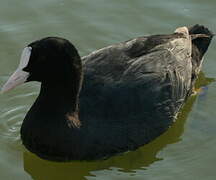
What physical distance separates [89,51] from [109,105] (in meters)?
1.93

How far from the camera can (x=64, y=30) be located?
9719mm

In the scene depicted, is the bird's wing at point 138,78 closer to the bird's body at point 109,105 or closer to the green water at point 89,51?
the bird's body at point 109,105

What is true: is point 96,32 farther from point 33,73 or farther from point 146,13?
point 33,73

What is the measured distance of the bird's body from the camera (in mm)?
7348

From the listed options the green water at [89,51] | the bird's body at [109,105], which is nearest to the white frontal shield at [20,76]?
the bird's body at [109,105]

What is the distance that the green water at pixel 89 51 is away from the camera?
25.0 feet

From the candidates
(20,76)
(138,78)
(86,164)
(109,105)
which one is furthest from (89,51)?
(20,76)

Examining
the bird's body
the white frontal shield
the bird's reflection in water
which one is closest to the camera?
the white frontal shield

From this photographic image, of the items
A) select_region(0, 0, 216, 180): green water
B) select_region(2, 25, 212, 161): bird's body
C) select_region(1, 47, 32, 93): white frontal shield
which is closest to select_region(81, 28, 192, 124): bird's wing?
select_region(2, 25, 212, 161): bird's body

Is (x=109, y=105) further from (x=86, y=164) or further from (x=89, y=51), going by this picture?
(x=89, y=51)

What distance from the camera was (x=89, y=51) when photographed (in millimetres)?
9336

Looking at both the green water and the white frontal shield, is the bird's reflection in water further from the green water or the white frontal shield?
the white frontal shield

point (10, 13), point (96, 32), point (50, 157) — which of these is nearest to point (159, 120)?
point (50, 157)

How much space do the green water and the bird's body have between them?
0.74 feet
